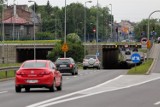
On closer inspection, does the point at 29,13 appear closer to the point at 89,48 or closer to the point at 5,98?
the point at 89,48

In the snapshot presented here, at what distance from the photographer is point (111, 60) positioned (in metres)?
134

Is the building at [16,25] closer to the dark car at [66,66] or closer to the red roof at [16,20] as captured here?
the red roof at [16,20]

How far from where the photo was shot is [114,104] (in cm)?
1894

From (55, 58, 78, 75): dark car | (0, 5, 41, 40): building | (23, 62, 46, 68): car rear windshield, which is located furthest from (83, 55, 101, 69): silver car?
(0, 5, 41, 40): building

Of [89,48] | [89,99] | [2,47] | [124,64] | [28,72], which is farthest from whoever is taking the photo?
[124,64]

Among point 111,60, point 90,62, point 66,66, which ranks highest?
point 66,66

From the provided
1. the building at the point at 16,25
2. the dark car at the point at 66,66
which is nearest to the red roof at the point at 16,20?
the building at the point at 16,25

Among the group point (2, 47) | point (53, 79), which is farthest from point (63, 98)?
point (2, 47)

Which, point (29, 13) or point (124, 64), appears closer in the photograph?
point (124, 64)

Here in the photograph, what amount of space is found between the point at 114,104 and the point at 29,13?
17158cm

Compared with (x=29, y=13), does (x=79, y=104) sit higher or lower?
lower

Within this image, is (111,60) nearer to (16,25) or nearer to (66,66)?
(16,25)

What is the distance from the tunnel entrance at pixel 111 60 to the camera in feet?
394

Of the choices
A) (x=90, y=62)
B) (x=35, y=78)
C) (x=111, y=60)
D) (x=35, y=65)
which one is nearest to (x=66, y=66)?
(x=90, y=62)
